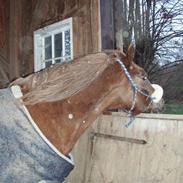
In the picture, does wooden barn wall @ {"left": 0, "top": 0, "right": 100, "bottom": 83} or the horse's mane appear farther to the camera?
wooden barn wall @ {"left": 0, "top": 0, "right": 100, "bottom": 83}

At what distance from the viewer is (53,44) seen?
162 inches

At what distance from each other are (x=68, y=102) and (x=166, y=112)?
0.92 meters

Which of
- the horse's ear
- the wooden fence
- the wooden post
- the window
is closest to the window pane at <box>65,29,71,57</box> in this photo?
the window

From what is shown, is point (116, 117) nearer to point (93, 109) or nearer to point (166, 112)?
point (166, 112)

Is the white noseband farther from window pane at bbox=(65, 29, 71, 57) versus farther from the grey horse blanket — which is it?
window pane at bbox=(65, 29, 71, 57)

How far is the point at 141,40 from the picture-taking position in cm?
277

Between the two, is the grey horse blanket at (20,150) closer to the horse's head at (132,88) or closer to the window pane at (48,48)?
the horse's head at (132,88)

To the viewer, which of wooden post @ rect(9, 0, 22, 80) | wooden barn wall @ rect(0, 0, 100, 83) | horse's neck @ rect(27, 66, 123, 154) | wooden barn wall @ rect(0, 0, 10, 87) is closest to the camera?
horse's neck @ rect(27, 66, 123, 154)

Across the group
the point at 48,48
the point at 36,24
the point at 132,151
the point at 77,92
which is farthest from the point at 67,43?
the point at 77,92

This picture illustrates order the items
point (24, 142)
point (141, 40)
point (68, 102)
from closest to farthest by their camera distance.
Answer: point (24, 142) < point (68, 102) < point (141, 40)

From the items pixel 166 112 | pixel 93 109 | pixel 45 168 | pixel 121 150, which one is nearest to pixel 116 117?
pixel 121 150

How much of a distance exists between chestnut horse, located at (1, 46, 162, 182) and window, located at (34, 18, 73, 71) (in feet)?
5.34

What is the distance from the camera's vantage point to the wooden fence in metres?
2.55

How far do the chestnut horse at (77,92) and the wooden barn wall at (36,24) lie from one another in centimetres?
129
